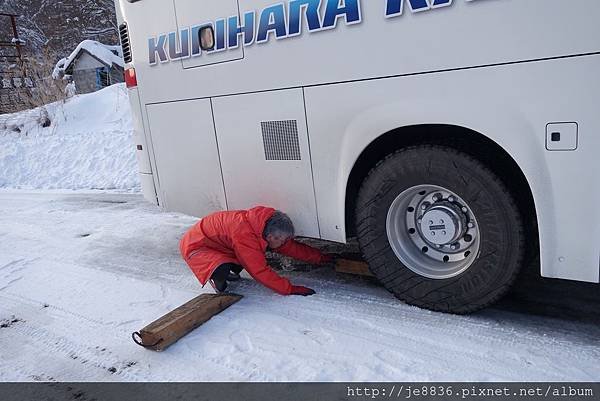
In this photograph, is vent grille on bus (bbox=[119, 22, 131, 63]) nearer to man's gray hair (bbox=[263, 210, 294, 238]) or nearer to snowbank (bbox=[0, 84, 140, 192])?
man's gray hair (bbox=[263, 210, 294, 238])

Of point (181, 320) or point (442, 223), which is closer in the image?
point (442, 223)

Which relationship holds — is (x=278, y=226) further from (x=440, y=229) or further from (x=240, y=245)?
(x=440, y=229)

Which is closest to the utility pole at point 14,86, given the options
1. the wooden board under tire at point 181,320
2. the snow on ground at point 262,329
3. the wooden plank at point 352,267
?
the snow on ground at point 262,329

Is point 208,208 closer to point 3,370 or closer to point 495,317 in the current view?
point 3,370

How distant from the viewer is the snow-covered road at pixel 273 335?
9.01 ft

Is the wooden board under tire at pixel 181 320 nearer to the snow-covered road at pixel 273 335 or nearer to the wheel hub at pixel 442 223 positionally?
the snow-covered road at pixel 273 335

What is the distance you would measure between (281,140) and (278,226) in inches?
25.0

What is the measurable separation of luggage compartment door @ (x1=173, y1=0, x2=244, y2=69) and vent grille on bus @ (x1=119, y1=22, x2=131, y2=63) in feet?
2.89

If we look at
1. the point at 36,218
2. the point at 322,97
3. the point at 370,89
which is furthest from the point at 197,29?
the point at 36,218

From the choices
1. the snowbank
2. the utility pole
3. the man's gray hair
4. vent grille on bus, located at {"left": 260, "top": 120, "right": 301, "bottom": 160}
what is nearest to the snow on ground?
the man's gray hair

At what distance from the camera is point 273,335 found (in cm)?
321

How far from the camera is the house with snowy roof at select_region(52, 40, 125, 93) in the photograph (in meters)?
24.9

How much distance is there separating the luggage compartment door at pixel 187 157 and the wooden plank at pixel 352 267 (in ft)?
3.59

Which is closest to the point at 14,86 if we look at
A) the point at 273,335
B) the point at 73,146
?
the point at 73,146
